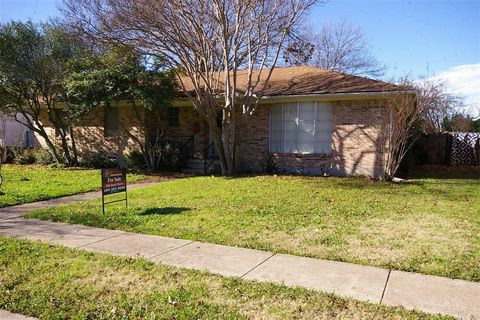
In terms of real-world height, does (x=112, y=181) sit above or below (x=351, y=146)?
below

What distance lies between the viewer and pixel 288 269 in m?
4.72

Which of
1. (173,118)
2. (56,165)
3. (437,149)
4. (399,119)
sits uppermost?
(173,118)

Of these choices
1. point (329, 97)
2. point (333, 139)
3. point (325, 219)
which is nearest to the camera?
point (325, 219)

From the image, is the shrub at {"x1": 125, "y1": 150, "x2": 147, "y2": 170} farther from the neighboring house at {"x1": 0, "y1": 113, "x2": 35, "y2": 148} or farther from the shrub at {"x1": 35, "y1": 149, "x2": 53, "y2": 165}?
the neighboring house at {"x1": 0, "y1": 113, "x2": 35, "y2": 148}

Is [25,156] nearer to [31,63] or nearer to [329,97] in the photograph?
[31,63]

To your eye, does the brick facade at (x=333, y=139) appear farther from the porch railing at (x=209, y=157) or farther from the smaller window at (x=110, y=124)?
the smaller window at (x=110, y=124)

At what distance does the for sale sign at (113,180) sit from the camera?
7.60m

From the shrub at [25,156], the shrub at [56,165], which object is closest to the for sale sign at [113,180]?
the shrub at [56,165]

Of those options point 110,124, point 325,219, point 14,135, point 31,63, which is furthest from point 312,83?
point 14,135

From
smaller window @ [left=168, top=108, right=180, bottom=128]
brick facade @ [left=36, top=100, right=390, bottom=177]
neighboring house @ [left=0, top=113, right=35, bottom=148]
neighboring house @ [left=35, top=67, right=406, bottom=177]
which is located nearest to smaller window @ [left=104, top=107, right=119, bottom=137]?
brick facade @ [left=36, top=100, right=390, bottom=177]

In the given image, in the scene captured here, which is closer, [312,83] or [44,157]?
[312,83]

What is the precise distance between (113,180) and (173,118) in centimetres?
1030

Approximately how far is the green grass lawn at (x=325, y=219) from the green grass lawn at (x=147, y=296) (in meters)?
1.32

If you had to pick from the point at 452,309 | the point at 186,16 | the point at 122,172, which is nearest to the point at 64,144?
the point at 186,16
